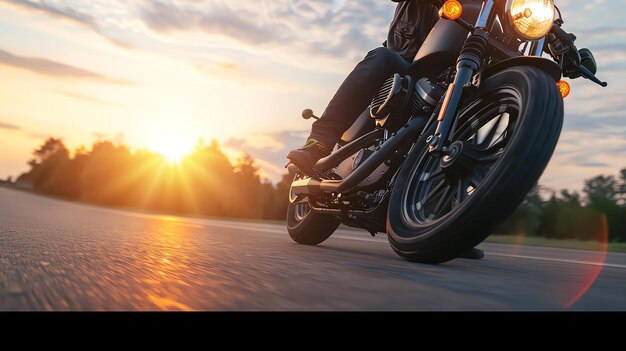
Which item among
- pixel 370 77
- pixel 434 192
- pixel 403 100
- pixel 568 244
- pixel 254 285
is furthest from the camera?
pixel 568 244

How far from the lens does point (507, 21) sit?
3086 mm

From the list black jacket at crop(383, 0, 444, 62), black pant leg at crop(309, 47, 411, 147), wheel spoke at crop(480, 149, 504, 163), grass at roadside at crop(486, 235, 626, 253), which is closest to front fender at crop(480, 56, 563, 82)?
wheel spoke at crop(480, 149, 504, 163)

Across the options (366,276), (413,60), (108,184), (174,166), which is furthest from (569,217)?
(108,184)

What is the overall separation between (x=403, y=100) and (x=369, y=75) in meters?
0.41

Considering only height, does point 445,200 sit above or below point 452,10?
below

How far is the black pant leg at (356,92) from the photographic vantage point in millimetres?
3908

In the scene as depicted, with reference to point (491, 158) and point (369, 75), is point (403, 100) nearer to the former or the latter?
point (369, 75)

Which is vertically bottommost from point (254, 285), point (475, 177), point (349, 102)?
point (254, 285)

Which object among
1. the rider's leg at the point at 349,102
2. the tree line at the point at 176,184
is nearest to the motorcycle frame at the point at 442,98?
the rider's leg at the point at 349,102

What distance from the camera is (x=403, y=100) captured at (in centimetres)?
366

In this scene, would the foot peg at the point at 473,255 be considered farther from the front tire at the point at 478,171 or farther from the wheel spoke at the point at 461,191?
the wheel spoke at the point at 461,191

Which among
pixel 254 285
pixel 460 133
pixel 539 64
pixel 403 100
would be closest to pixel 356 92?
pixel 403 100

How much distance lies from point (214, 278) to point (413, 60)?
7.81 ft

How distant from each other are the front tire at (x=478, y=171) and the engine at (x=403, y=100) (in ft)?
0.96
